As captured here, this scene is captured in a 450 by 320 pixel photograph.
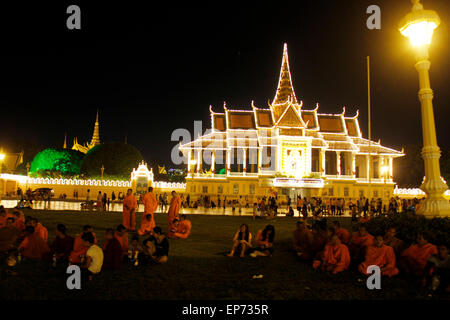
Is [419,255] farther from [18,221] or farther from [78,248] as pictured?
[18,221]

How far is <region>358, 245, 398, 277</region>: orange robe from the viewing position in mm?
7695

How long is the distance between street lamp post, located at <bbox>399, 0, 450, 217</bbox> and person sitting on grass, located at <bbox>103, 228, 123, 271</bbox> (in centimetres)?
747

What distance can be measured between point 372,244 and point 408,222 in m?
1.39

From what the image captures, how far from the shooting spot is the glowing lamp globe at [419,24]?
938cm

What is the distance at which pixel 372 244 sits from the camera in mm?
8391

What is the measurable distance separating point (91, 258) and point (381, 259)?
19.4 ft

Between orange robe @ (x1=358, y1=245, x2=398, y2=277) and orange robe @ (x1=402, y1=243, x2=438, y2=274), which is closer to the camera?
orange robe @ (x1=402, y1=243, x2=438, y2=274)

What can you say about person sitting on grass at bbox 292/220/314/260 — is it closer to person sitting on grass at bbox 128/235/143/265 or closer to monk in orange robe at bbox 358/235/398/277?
monk in orange robe at bbox 358/235/398/277

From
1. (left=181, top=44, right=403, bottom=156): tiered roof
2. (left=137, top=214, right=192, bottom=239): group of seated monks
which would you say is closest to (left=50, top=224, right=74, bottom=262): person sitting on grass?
(left=137, top=214, right=192, bottom=239): group of seated monks

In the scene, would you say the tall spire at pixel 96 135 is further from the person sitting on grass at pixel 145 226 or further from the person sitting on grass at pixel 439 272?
the person sitting on grass at pixel 439 272

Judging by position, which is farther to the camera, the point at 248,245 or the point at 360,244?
the point at 248,245

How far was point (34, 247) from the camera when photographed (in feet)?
28.9

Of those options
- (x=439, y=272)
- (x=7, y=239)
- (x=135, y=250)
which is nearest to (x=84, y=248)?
(x=135, y=250)

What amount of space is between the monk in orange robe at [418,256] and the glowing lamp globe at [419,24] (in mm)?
5226
